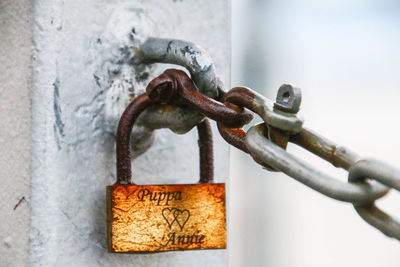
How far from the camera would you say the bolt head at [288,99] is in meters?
0.46

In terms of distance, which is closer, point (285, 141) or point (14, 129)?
point (285, 141)

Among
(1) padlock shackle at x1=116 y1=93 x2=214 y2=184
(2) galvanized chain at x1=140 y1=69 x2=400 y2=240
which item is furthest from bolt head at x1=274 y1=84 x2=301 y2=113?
(1) padlock shackle at x1=116 y1=93 x2=214 y2=184

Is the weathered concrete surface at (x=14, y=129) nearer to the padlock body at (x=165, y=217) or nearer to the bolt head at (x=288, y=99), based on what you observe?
the padlock body at (x=165, y=217)

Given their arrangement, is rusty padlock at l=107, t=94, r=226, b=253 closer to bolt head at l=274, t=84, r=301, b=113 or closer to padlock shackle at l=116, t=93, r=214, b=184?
padlock shackle at l=116, t=93, r=214, b=184

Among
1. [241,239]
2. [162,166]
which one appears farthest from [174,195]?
[241,239]

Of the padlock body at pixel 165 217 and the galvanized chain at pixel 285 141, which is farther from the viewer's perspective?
the padlock body at pixel 165 217

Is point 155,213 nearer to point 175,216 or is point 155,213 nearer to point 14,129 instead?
point 175,216

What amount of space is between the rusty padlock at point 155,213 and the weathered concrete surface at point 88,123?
2cm

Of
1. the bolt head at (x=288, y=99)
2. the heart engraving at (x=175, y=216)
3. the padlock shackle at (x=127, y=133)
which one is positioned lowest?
the heart engraving at (x=175, y=216)

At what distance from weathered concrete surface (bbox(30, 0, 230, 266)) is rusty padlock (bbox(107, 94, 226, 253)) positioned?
0.08ft

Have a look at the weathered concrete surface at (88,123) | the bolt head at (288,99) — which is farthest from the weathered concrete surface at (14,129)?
the bolt head at (288,99)

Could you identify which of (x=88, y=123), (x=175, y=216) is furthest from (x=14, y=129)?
(x=175, y=216)

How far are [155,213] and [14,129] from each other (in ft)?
0.50

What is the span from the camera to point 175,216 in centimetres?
60
